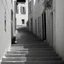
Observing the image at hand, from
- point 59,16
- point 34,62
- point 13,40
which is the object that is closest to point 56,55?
point 34,62

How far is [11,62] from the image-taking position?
29.4 ft

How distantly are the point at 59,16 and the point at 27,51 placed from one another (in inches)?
115

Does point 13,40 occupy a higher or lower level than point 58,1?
lower

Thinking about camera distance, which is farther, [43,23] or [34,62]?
[43,23]

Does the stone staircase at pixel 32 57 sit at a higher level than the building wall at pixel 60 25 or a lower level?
lower

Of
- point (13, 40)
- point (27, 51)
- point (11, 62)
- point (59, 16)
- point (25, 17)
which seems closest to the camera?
point (11, 62)

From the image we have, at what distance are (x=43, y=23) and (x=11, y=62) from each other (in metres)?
7.28

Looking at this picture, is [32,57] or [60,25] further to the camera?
[32,57]

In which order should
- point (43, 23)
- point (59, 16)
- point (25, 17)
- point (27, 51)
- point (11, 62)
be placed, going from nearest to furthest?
point (11, 62), point (59, 16), point (27, 51), point (43, 23), point (25, 17)

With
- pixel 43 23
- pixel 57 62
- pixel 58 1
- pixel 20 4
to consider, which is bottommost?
pixel 57 62

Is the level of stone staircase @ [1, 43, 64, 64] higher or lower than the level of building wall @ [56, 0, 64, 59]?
lower

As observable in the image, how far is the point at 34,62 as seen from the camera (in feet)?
29.7

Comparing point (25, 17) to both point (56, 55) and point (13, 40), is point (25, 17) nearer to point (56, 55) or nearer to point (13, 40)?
point (13, 40)

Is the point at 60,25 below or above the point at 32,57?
above
